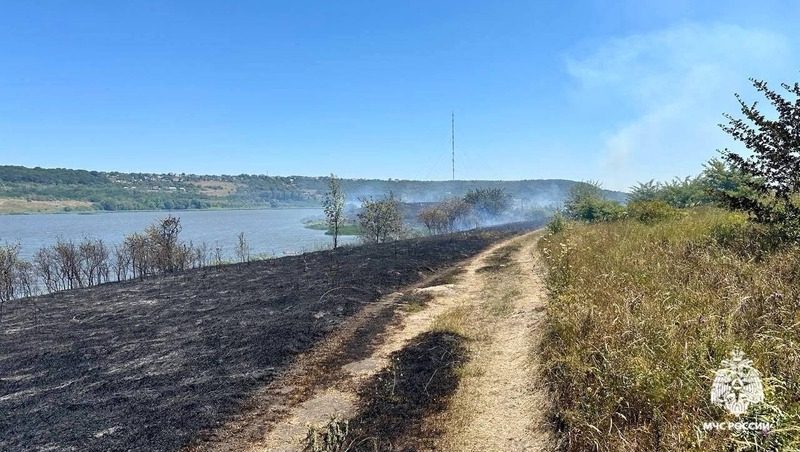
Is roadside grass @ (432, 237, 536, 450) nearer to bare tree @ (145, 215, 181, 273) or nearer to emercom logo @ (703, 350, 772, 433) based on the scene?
emercom logo @ (703, 350, 772, 433)

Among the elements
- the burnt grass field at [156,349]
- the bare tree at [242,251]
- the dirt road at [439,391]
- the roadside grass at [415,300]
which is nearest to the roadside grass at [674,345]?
the dirt road at [439,391]

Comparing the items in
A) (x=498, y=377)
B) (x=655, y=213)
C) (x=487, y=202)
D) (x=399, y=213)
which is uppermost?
(x=487, y=202)

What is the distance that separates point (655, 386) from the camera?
12.9ft

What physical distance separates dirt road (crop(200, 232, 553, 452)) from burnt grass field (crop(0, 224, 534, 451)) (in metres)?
1.05

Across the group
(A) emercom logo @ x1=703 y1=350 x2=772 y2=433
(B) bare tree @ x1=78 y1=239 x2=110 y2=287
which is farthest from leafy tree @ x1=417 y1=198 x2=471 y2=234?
(A) emercom logo @ x1=703 y1=350 x2=772 y2=433

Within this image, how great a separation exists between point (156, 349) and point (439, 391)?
257 inches

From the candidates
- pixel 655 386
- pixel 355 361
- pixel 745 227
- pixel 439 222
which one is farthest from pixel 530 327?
pixel 439 222

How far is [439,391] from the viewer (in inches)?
243

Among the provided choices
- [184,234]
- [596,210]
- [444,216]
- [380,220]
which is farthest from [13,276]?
[184,234]

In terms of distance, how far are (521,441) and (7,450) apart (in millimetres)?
6360

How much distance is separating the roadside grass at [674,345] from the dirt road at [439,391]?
20.1 inches

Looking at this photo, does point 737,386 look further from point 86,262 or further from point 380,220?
point 380,220

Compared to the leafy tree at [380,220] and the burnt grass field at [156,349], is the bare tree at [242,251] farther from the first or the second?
the burnt grass field at [156,349]

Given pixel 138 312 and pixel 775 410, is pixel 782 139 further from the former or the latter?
pixel 138 312
